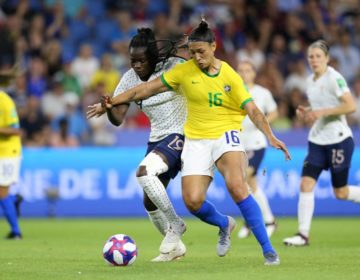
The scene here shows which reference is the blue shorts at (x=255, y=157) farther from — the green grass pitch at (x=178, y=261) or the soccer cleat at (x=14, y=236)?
the soccer cleat at (x=14, y=236)

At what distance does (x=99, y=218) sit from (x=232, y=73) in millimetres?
9084

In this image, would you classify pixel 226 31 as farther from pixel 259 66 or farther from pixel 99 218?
pixel 99 218

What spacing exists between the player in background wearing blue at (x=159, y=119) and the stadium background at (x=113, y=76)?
21.2 ft

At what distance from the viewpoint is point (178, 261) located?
32.9ft

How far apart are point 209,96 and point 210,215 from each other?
1231 mm

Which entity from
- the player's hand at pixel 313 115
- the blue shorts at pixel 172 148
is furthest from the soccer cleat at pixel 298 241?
the blue shorts at pixel 172 148

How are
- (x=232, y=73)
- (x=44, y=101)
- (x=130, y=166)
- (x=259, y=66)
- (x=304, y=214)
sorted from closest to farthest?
(x=232, y=73), (x=304, y=214), (x=130, y=166), (x=44, y=101), (x=259, y=66)

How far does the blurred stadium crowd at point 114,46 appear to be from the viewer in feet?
65.0

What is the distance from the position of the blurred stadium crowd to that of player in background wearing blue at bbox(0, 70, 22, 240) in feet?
17.1

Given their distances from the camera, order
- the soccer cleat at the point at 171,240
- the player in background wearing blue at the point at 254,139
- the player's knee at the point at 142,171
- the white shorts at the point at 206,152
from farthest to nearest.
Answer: the player in background wearing blue at the point at 254,139 < the soccer cleat at the point at 171,240 < the player's knee at the point at 142,171 < the white shorts at the point at 206,152

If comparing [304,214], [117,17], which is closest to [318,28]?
[117,17]

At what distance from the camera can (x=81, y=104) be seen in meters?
20.3

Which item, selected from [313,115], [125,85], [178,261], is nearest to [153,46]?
[125,85]

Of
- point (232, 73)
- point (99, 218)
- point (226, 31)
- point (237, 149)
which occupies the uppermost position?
point (226, 31)
